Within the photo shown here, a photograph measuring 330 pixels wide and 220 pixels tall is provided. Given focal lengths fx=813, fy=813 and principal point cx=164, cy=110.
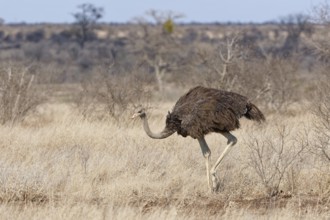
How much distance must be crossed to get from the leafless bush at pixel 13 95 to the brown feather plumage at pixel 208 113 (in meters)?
6.44

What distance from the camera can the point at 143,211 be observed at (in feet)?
26.7

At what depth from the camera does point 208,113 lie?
9289mm

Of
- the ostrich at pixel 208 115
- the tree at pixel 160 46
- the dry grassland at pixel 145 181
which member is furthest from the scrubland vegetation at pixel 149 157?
the tree at pixel 160 46

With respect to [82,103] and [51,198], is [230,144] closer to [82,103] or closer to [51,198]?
[51,198]

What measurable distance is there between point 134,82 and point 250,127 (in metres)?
3.07

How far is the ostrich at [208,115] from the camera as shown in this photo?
9.28 m

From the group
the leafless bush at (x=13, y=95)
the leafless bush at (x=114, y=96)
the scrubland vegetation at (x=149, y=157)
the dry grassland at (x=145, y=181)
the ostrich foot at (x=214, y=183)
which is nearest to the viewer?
the dry grassland at (x=145, y=181)

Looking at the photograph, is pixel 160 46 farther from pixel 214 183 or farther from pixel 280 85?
pixel 214 183

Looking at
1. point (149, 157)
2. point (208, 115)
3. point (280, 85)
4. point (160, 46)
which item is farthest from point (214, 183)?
point (160, 46)

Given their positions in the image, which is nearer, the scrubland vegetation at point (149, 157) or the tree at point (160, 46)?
the scrubland vegetation at point (149, 157)

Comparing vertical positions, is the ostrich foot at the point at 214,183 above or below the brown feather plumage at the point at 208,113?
below

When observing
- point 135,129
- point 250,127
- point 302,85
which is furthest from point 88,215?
point 302,85

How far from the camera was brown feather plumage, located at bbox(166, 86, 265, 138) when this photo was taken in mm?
9289

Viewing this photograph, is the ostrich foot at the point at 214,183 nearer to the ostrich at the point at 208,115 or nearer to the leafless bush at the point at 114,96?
the ostrich at the point at 208,115
